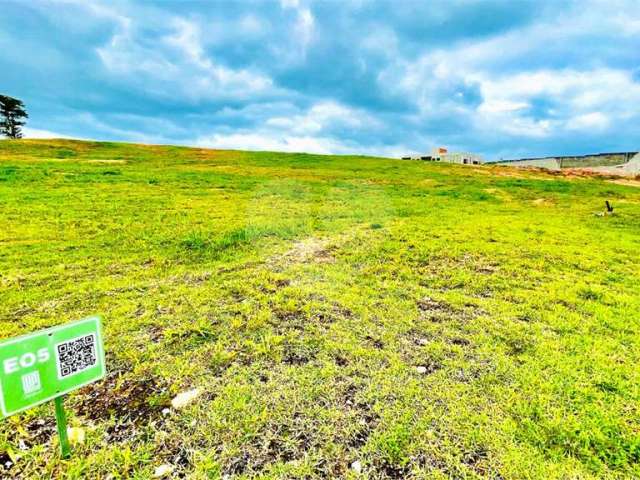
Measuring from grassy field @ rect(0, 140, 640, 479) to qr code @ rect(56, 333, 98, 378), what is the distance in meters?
0.80

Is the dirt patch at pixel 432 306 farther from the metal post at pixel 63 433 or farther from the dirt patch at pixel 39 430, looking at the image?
the dirt patch at pixel 39 430

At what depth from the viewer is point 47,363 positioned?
7.00ft

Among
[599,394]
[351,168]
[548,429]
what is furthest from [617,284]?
[351,168]

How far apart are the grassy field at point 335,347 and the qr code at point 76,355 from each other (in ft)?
2.61

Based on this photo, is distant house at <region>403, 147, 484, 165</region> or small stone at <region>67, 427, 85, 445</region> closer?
small stone at <region>67, 427, 85, 445</region>

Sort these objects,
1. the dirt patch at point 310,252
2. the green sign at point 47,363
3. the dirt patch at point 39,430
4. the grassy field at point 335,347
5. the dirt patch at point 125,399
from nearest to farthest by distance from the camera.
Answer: the green sign at point 47,363 < the grassy field at point 335,347 < the dirt patch at point 39,430 < the dirt patch at point 125,399 < the dirt patch at point 310,252

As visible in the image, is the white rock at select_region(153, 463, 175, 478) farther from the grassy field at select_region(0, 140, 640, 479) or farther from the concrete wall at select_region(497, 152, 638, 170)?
the concrete wall at select_region(497, 152, 638, 170)

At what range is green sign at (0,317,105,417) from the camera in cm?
197

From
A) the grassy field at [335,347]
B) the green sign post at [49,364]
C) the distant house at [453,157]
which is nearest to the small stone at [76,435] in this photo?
the grassy field at [335,347]

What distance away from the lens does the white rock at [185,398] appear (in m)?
3.04

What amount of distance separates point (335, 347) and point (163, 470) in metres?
2.02

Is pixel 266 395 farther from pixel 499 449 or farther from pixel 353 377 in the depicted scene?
pixel 499 449

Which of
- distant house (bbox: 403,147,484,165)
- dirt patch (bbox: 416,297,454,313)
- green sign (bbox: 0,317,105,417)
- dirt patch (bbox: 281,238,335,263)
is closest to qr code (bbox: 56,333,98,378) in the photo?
green sign (bbox: 0,317,105,417)

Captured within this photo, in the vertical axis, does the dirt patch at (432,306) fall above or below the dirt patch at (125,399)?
above
